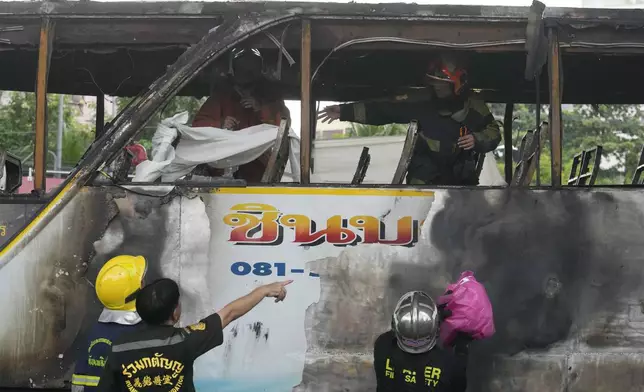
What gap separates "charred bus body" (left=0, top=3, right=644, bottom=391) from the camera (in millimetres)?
3822

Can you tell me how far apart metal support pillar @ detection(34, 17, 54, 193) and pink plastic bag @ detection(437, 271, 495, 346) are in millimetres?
2324

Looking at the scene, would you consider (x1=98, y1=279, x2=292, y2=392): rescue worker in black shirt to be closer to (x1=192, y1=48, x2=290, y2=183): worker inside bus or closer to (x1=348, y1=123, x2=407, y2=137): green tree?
(x1=192, y1=48, x2=290, y2=183): worker inside bus

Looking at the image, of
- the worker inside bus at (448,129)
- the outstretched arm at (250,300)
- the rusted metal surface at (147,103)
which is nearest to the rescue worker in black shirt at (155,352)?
the outstretched arm at (250,300)

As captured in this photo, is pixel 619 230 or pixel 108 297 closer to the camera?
pixel 108 297

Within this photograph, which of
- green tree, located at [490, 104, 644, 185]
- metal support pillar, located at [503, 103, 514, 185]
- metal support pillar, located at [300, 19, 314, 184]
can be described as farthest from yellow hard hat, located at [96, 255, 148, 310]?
metal support pillar, located at [503, 103, 514, 185]

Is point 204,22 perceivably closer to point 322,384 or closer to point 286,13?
point 286,13

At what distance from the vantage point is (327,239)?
3822mm

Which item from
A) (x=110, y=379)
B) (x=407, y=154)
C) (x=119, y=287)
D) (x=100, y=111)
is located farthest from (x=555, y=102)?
(x=100, y=111)

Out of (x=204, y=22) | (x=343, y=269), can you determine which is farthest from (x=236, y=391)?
(x=204, y=22)

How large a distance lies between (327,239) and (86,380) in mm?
1425

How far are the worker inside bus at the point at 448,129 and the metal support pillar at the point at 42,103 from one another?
5.70ft

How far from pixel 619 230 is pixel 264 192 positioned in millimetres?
2004

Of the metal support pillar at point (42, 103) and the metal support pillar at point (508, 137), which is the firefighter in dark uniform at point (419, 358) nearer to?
the metal support pillar at point (42, 103)

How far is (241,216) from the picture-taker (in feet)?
12.5
